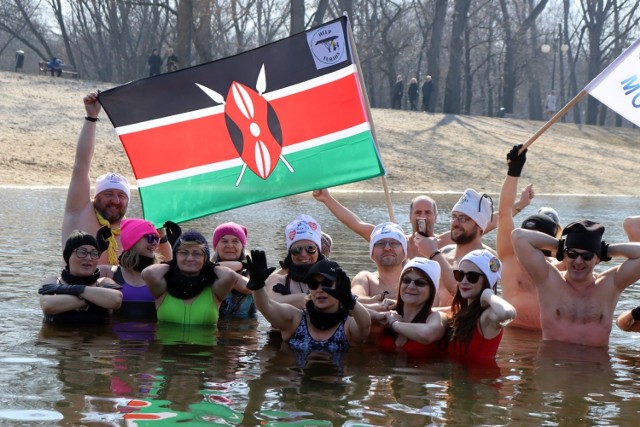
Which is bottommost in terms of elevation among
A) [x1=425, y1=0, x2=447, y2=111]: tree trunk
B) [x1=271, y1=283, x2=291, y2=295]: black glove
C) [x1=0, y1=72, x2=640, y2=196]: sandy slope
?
[x1=271, y1=283, x2=291, y2=295]: black glove

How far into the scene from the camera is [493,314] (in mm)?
7887

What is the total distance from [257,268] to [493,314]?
65.6 inches

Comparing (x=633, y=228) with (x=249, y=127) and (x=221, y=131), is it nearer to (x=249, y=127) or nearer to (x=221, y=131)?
(x=249, y=127)

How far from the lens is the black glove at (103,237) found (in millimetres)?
9844

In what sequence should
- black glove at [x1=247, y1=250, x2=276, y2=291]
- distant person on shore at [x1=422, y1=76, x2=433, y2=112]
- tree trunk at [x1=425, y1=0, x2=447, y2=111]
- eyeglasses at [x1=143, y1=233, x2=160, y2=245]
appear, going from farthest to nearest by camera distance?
tree trunk at [x1=425, y1=0, x2=447, y2=111] < distant person on shore at [x1=422, y1=76, x2=433, y2=112] < eyeglasses at [x1=143, y1=233, x2=160, y2=245] < black glove at [x1=247, y1=250, x2=276, y2=291]

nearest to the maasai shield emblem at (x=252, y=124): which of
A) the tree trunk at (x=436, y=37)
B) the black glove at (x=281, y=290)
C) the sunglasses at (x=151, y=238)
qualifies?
the sunglasses at (x=151, y=238)

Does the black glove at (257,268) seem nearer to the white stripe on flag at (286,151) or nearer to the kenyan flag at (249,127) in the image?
the kenyan flag at (249,127)

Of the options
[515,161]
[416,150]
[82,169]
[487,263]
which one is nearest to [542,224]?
[515,161]

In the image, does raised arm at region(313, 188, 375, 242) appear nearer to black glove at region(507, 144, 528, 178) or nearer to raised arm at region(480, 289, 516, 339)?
black glove at region(507, 144, 528, 178)

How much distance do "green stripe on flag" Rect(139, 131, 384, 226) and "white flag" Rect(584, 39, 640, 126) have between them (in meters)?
2.00

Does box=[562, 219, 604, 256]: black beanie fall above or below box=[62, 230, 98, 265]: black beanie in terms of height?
above

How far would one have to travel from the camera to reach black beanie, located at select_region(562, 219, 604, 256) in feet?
28.2

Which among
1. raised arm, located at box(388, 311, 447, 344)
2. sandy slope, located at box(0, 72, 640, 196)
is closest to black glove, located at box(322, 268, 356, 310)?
raised arm, located at box(388, 311, 447, 344)

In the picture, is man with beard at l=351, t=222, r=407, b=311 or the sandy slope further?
the sandy slope
